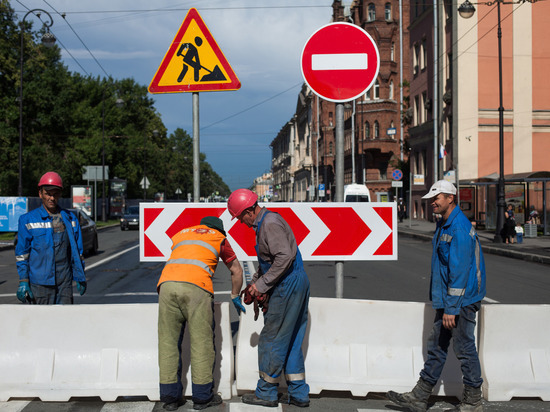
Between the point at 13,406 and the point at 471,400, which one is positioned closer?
the point at 471,400

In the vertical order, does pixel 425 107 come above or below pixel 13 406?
above

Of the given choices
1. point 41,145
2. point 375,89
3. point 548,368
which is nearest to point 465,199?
point 548,368

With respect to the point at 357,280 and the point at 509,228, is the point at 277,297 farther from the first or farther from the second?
the point at 509,228

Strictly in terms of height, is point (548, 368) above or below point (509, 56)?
below

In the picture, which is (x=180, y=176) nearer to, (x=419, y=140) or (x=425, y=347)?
(x=419, y=140)

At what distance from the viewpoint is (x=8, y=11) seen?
42094 millimetres

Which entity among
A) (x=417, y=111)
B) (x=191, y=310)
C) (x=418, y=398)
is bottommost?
(x=418, y=398)

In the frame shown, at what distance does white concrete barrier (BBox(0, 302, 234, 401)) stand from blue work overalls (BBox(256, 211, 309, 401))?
0.55m

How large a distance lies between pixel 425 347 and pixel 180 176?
97523mm

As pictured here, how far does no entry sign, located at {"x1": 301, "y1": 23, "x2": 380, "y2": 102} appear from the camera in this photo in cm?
549

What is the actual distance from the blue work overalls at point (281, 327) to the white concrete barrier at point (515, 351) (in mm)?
1595

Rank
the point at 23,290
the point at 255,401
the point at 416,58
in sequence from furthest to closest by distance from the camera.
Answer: the point at 416,58
the point at 23,290
the point at 255,401

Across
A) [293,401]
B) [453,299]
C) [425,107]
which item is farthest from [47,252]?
[425,107]

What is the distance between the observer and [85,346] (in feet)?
18.4
